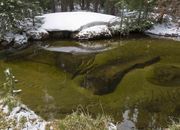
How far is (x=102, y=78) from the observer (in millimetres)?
13297

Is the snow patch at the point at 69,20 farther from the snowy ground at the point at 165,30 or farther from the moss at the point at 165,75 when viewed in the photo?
the moss at the point at 165,75

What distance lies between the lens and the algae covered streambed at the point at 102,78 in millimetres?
10531

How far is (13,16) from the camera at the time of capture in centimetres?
1962

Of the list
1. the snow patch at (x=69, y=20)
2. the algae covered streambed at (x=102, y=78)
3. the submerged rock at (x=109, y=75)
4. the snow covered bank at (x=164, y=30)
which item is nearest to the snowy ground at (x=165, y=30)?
the snow covered bank at (x=164, y=30)

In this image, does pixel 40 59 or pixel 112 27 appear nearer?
pixel 40 59

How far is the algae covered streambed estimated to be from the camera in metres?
10.5

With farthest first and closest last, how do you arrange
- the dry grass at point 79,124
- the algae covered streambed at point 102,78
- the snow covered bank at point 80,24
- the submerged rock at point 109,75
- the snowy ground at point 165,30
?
the snowy ground at point 165,30 → the snow covered bank at point 80,24 → the submerged rock at point 109,75 → the algae covered streambed at point 102,78 → the dry grass at point 79,124

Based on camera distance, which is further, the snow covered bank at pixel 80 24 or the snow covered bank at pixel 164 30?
the snow covered bank at pixel 164 30

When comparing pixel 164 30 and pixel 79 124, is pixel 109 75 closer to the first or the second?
pixel 79 124

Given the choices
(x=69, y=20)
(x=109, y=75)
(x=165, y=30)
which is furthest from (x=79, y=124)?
(x=165, y=30)

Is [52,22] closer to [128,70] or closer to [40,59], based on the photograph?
[40,59]

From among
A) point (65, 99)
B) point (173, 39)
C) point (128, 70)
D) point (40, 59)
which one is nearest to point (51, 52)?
point (40, 59)

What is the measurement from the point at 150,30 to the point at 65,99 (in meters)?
14.0

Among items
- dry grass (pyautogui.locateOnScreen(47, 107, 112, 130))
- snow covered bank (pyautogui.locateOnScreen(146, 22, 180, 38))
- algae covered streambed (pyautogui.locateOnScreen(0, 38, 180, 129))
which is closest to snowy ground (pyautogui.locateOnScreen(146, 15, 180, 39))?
snow covered bank (pyautogui.locateOnScreen(146, 22, 180, 38))
